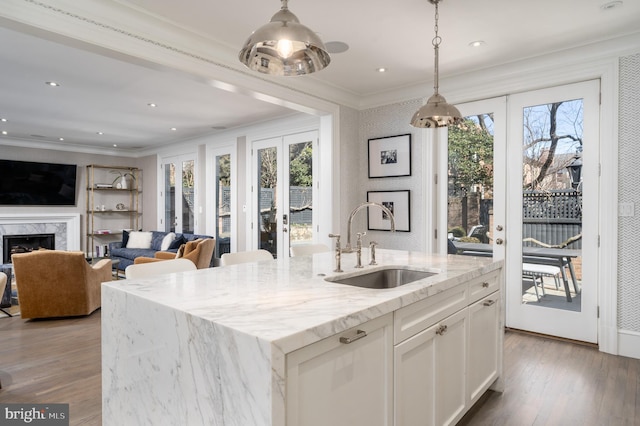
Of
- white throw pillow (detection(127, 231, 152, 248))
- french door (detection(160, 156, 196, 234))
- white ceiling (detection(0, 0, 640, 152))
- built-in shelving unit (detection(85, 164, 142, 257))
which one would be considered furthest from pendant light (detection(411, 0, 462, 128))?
built-in shelving unit (detection(85, 164, 142, 257))

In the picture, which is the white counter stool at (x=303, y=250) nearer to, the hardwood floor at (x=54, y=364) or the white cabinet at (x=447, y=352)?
the white cabinet at (x=447, y=352)

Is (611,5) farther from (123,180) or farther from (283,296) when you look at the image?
(123,180)

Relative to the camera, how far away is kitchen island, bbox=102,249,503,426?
1.08 metres

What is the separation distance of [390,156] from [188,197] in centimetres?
451

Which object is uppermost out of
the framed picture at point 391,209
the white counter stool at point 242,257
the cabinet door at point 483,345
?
the framed picture at point 391,209

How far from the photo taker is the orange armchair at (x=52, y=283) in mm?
4016

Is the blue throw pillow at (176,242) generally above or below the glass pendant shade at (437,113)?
below

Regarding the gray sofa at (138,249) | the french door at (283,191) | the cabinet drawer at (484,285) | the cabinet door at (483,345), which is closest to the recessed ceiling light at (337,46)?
the french door at (283,191)

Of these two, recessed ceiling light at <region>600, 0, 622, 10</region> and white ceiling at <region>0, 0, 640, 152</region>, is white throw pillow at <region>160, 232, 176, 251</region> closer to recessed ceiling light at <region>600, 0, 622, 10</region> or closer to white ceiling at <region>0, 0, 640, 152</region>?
white ceiling at <region>0, 0, 640, 152</region>

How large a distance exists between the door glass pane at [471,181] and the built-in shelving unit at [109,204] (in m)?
7.22

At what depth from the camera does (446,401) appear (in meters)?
1.88

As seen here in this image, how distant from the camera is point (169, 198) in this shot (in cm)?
802

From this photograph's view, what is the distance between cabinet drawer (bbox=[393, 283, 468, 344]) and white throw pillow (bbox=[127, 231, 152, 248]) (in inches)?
261

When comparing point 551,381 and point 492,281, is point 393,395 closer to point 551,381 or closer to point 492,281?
point 492,281
